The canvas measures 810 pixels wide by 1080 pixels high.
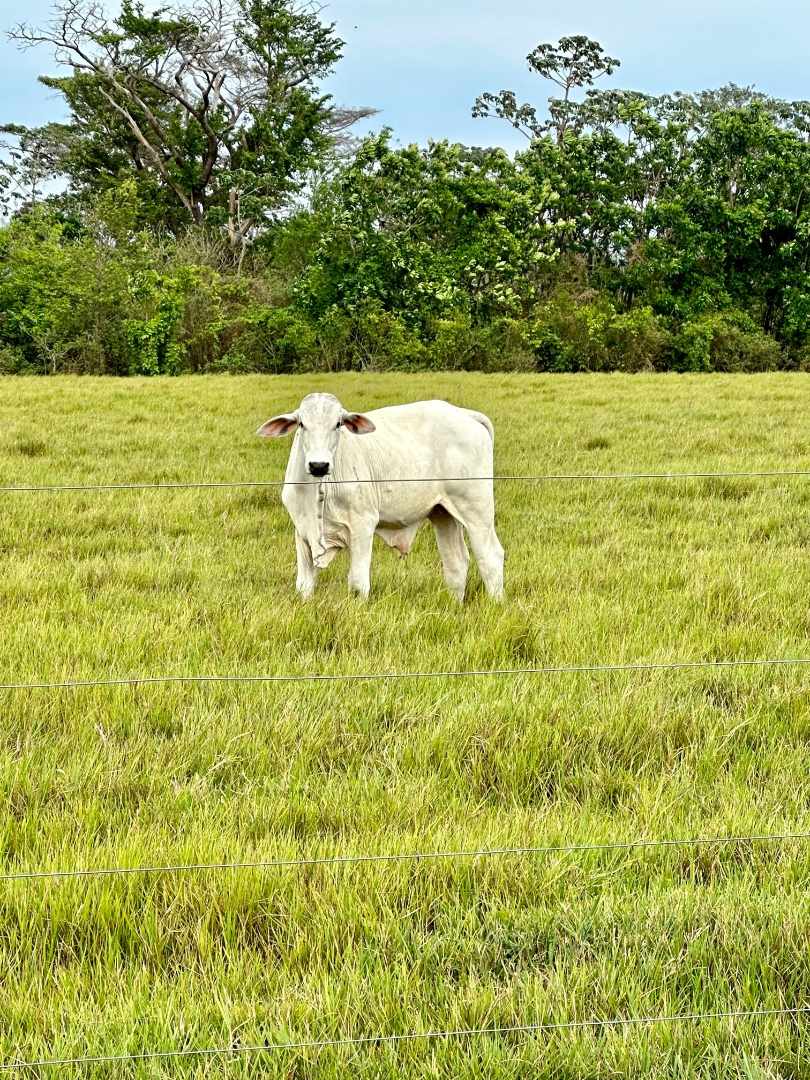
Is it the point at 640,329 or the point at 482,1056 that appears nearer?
the point at 482,1056

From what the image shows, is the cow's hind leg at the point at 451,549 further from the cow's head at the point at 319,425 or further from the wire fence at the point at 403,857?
the wire fence at the point at 403,857

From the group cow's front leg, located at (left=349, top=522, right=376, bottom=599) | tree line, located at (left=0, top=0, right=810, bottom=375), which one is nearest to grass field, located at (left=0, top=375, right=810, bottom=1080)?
cow's front leg, located at (left=349, top=522, right=376, bottom=599)

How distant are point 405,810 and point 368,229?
26158 millimetres

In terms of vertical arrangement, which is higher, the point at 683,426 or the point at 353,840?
the point at 683,426

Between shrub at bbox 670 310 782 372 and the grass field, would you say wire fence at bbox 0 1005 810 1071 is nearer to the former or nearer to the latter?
the grass field

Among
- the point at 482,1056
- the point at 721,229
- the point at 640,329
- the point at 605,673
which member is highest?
the point at 721,229

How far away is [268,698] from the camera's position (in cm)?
387

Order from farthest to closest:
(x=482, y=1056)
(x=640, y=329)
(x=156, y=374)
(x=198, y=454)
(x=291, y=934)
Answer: (x=640, y=329), (x=156, y=374), (x=198, y=454), (x=291, y=934), (x=482, y=1056)

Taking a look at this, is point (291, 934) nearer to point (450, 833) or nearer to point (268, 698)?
point (450, 833)

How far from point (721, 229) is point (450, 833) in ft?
104

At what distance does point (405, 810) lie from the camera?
118 inches

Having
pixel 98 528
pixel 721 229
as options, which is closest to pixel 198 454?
pixel 98 528

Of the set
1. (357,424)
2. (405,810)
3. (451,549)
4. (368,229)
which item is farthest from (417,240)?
(405,810)

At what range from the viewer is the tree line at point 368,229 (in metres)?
26.4
